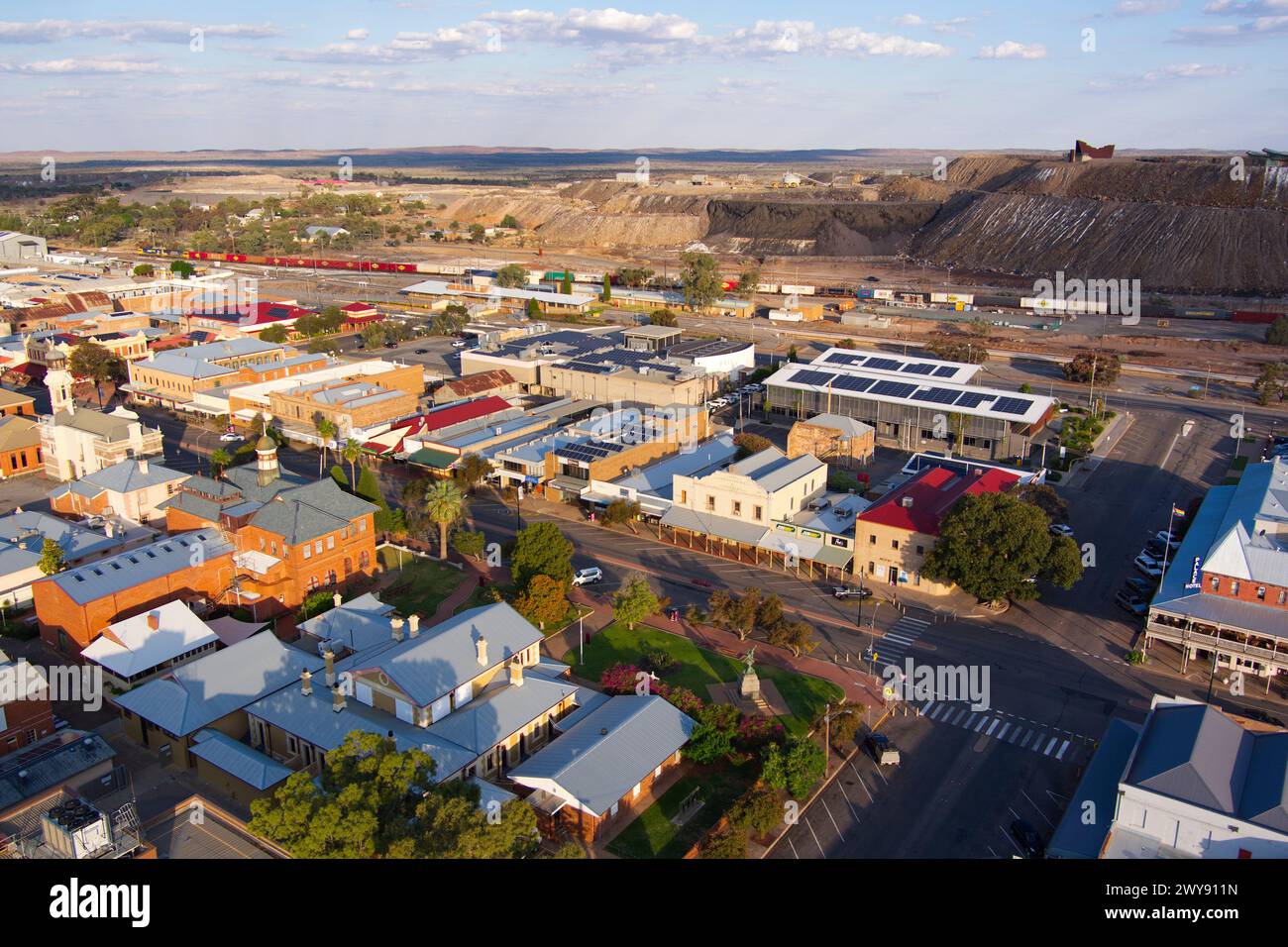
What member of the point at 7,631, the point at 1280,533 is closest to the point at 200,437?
the point at 7,631

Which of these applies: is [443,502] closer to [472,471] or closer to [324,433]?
[472,471]

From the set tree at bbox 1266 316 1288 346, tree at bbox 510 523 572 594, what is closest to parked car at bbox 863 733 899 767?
tree at bbox 510 523 572 594

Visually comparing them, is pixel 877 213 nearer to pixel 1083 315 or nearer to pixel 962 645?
pixel 1083 315

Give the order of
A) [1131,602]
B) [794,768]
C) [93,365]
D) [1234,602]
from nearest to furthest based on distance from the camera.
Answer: [794,768] < [1234,602] < [1131,602] < [93,365]

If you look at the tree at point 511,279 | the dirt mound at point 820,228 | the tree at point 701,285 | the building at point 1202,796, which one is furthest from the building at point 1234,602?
the dirt mound at point 820,228

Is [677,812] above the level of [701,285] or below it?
below

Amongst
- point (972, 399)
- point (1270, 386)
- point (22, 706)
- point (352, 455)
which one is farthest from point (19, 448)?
point (1270, 386)
